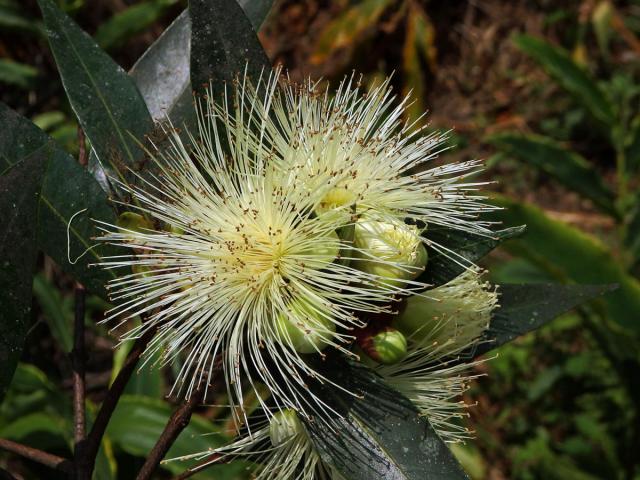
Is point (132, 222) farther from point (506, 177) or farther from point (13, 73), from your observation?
point (506, 177)

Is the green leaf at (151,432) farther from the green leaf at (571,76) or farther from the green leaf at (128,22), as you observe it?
the green leaf at (571,76)

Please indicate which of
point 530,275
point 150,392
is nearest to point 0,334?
point 150,392

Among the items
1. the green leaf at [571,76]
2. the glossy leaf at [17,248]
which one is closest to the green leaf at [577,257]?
the green leaf at [571,76]

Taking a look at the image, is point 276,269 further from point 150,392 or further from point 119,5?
point 119,5

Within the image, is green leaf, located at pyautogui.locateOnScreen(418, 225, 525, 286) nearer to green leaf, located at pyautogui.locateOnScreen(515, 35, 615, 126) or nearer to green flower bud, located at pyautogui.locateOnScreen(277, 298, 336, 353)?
green flower bud, located at pyautogui.locateOnScreen(277, 298, 336, 353)

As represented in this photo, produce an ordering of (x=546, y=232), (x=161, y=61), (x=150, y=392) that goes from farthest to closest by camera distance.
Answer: (x=546, y=232) < (x=150, y=392) < (x=161, y=61)

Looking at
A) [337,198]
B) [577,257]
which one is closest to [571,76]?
[577,257]
